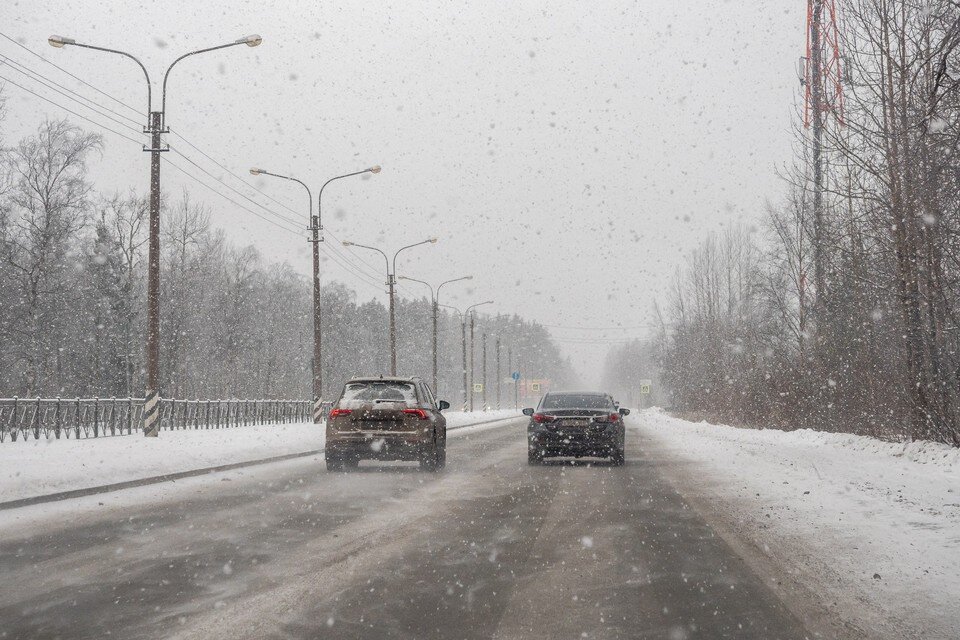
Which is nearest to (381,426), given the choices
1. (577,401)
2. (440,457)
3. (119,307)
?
(440,457)

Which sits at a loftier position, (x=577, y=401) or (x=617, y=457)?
(x=577, y=401)

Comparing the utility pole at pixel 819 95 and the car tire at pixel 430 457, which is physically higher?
the utility pole at pixel 819 95

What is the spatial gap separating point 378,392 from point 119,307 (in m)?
41.5

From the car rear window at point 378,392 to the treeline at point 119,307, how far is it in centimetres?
2116

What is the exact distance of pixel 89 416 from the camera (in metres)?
24.7

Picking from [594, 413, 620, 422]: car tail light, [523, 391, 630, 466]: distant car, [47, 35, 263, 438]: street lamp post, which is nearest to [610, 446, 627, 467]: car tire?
[523, 391, 630, 466]: distant car

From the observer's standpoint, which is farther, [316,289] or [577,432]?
[316,289]

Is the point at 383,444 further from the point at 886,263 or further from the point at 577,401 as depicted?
the point at 886,263

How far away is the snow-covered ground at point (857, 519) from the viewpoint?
5943mm

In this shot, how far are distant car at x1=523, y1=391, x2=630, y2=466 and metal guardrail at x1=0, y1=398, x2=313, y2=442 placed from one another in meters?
12.0

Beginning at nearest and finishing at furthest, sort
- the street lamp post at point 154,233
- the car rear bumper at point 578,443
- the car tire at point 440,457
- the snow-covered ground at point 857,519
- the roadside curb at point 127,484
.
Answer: the snow-covered ground at point 857,519 → the roadside curb at point 127,484 → the car tire at point 440,457 → the car rear bumper at point 578,443 → the street lamp post at point 154,233

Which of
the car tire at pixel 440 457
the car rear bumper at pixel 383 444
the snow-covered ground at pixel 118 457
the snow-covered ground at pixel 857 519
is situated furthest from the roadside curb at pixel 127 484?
the snow-covered ground at pixel 857 519

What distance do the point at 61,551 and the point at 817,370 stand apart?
69.8 feet

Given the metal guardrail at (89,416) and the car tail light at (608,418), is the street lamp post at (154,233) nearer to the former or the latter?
the metal guardrail at (89,416)
